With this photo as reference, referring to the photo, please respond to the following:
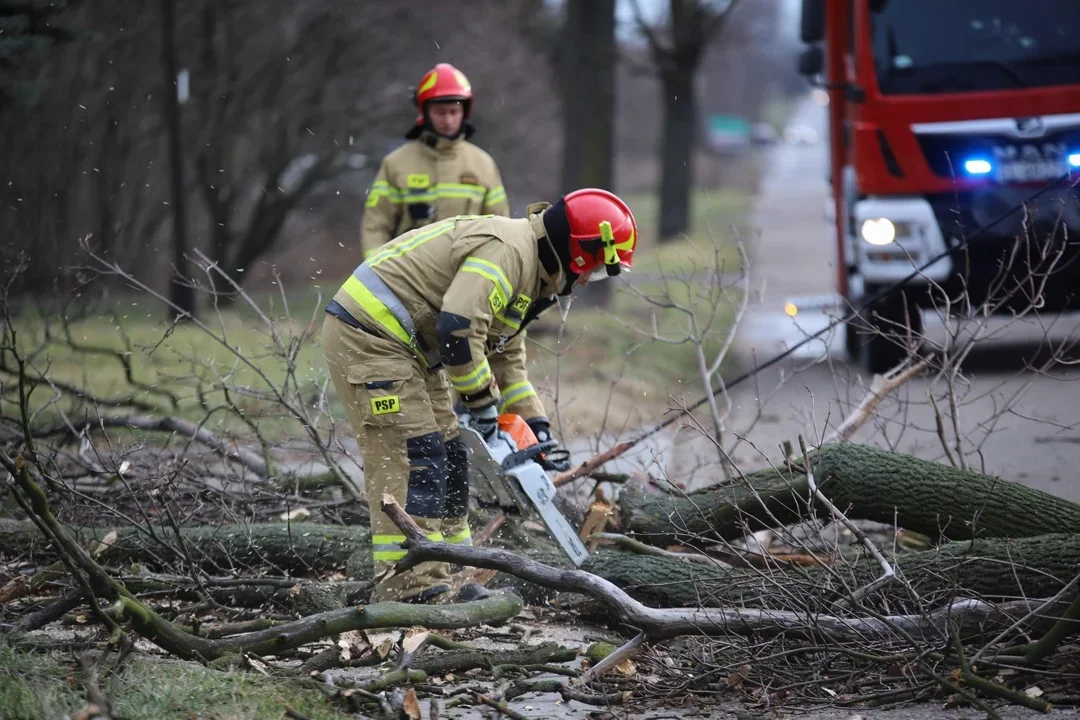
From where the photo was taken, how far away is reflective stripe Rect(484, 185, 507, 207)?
6387 mm

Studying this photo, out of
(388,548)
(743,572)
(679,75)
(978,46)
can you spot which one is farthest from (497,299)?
(679,75)

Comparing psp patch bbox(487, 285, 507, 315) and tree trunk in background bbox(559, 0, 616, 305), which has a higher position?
tree trunk in background bbox(559, 0, 616, 305)

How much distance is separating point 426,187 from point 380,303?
2.26 m

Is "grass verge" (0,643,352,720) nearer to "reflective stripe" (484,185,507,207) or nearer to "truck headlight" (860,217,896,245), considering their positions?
"reflective stripe" (484,185,507,207)

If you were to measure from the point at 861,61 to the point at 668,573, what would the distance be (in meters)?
5.00

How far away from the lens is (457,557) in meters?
3.59

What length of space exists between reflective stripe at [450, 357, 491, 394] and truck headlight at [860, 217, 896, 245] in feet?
14.8

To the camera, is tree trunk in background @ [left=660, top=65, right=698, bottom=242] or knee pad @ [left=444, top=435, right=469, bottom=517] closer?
knee pad @ [left=444, top=435, right=469, bottom=517]

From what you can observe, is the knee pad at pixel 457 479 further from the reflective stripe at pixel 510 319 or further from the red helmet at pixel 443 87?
the red helmet at pixel 443 87

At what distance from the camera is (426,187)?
628 cm

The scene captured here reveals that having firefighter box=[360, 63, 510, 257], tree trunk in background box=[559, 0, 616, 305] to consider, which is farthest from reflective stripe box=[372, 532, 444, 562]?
tree trunk in background box=[559, 0, 616, 305]

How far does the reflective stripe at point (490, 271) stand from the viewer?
395cm

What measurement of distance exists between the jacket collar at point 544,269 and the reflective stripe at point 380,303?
50 cm

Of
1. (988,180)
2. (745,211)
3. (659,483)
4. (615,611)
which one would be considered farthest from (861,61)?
(745,211)
